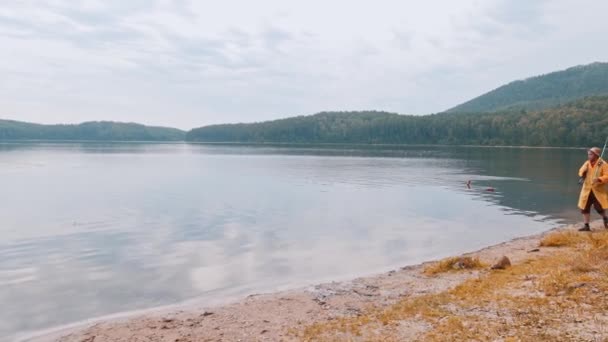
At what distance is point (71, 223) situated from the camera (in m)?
23.5

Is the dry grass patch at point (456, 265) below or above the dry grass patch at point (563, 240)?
below

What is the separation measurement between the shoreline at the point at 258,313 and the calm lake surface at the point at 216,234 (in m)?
0.84

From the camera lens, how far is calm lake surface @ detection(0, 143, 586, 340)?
13195 millimetres

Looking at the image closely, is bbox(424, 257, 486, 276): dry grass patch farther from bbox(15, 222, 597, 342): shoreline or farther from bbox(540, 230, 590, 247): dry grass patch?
bbox(540, 230, 590, 247): dry grass patch

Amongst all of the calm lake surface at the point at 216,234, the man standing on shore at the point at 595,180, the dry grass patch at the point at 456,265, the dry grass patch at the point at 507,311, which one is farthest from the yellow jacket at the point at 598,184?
the dry grass patch at the point at 456,265

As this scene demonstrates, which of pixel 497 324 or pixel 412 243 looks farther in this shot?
pixel 412 243

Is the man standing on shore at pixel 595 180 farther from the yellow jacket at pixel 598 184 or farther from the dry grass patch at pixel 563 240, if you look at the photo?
the dry grass patch at pixel 563 240

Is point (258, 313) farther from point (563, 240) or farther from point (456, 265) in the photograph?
point (563, 240)

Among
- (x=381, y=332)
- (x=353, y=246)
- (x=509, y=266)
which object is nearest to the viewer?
(x=381, y=332)

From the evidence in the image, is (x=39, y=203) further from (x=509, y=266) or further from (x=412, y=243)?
(x=509, y=266)

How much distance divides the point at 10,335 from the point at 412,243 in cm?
1392

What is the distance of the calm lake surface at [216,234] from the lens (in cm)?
1320

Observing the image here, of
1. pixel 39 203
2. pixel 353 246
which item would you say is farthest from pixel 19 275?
pixel 39 203

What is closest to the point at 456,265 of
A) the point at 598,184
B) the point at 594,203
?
the point at 598,184
